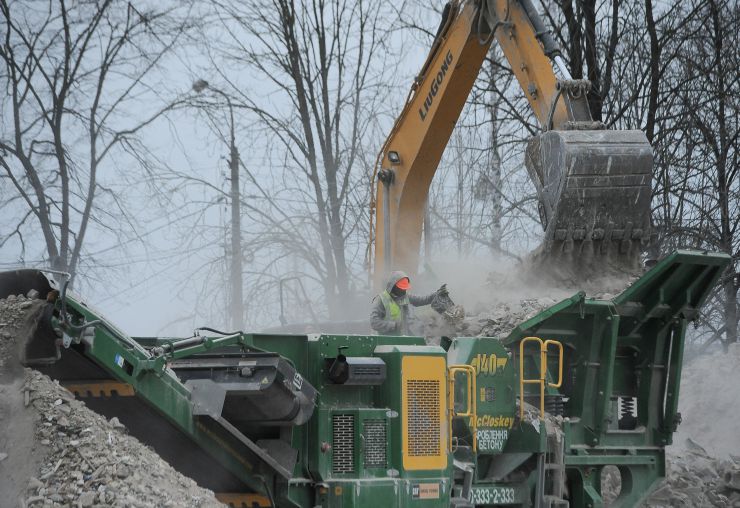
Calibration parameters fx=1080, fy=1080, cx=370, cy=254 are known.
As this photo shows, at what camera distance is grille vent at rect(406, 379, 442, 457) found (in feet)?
24.8

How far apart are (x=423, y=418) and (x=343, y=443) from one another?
63 cm

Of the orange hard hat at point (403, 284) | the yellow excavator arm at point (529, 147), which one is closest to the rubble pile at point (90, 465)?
the orange hard hat at point (403, 284)

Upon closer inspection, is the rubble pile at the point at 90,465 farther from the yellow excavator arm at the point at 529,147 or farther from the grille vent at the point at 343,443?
the yellow excavator arm at the point at 529,147

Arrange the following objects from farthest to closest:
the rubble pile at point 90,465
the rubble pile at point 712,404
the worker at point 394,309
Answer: the rubble pile at point 712,404
the worker at point 394,309
the rubble pile at point 90,465

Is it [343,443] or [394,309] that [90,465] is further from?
[394,309]

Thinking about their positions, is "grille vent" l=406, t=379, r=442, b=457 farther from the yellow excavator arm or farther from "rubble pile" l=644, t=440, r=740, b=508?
"rubble pile" l=644, t=440, r=740, b=508

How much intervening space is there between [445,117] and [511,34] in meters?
1.36

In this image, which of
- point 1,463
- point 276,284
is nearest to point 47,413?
point 1,463

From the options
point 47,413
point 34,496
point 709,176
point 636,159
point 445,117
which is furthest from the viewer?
point 709,176

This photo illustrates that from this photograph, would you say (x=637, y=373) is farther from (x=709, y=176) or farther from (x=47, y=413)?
(x=709, y=176)

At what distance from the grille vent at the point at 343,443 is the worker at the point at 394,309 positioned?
303cm

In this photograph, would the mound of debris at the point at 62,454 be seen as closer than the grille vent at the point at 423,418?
Yes

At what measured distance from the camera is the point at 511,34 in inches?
476

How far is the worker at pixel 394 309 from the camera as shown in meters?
10.4
